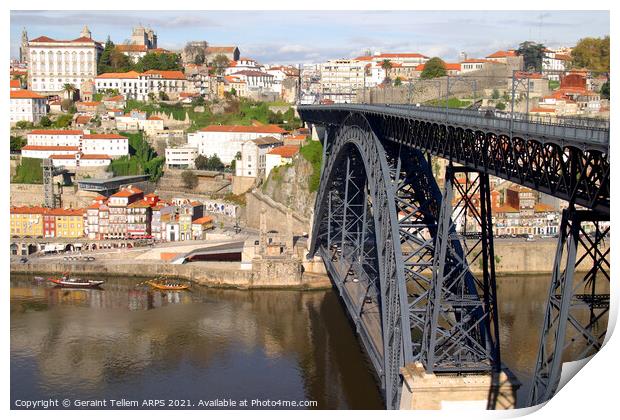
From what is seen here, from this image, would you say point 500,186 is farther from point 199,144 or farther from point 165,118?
point 165,118

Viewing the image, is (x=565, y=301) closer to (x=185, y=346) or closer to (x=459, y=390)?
(x=459, y=390)

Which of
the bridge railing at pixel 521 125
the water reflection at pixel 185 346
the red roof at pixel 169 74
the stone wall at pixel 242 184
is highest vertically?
the red roof at pixel 169 74

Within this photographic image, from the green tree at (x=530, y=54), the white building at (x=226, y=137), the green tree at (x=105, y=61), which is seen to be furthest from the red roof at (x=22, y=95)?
the green tree at (x=530, y=54)

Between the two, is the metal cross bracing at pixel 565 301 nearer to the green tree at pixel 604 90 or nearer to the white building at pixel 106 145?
the green tree at pixel 604 90

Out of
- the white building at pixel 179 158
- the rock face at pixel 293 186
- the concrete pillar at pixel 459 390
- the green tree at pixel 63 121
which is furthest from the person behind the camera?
the green tree at pixel 63 121

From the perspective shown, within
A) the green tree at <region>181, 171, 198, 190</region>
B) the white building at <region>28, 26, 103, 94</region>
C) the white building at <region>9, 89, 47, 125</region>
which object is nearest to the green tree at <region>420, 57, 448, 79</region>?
the green tree at <region>181, 171, 198, 190</region>

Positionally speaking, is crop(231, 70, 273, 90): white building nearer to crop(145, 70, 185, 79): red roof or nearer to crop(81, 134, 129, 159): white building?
crop(145, 70, 185, 79): red roof

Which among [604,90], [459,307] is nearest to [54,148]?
[604,90]
